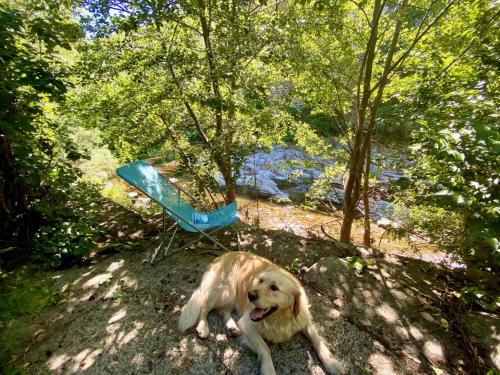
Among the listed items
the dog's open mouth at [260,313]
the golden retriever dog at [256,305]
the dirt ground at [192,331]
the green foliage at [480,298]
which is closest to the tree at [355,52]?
the dirt ground at [192,331]

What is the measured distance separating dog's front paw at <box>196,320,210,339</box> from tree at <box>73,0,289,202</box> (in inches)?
91.6

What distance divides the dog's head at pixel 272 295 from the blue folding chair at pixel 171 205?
3.95ft

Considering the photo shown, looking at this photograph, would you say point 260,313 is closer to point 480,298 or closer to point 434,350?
point 434,350

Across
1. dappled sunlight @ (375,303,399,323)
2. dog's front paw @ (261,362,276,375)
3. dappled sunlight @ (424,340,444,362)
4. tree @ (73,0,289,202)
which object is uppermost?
tree @ (73,0,289,202)

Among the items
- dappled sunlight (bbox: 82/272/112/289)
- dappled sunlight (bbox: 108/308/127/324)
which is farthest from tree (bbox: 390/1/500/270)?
dappled sunlight (bbox: 82/272/112/289)

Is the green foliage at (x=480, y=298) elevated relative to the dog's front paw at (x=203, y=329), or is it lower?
lower

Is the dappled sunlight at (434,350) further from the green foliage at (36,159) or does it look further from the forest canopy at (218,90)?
the green foliage at (36,159)

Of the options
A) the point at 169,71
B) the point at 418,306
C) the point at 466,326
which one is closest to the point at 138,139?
the point at 169,71

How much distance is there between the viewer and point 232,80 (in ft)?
12.8

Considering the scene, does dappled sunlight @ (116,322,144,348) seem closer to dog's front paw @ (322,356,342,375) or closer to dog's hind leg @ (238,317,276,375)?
dog's hind leg @ (238,317,276,375)

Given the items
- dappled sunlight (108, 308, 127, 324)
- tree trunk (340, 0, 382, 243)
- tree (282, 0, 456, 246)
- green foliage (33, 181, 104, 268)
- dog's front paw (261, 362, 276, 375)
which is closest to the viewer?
dog's front paw (261, 362, 276, 375)

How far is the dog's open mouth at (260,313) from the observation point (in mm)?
2043

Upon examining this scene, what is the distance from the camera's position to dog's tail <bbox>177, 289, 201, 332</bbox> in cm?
240

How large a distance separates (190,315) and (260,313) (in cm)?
71
